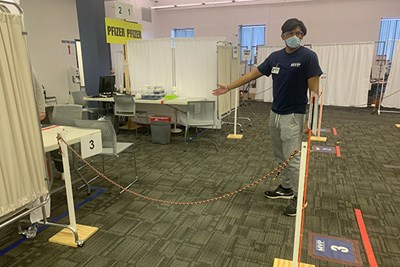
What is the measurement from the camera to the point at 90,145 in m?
2.62

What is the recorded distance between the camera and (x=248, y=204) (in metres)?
3.08

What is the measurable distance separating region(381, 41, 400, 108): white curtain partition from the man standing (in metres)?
6.84

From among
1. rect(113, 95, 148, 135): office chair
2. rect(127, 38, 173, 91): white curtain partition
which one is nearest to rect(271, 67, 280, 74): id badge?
rect(113, 95, 148, 135): office chair

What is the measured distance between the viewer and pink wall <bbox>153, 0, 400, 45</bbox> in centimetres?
953

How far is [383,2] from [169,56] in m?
7.58

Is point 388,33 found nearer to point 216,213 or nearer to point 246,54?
point 246,54

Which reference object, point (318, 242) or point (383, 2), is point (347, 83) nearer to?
point (383, 2)

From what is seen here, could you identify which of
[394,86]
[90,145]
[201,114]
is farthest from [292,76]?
[394,86]

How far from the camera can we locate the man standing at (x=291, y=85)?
8.02 ft

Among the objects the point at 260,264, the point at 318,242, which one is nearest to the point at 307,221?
the point at 318,242

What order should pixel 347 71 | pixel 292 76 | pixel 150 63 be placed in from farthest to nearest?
pixel 347 71, pixel 150 63, pixel 292 76

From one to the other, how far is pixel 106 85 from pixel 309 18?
7.46m

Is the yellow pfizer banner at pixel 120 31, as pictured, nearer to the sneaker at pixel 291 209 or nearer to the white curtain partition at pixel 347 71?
the sneaker at pixel 291 209

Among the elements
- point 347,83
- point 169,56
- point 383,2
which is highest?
point 383,2
